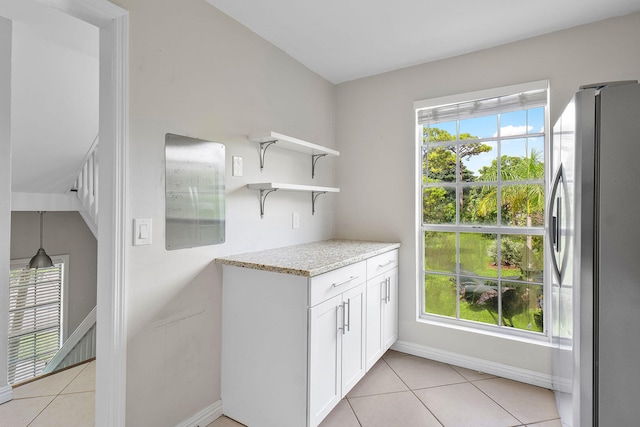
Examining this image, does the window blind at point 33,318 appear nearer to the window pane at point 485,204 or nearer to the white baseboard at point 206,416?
the white baseboard at point 206,416

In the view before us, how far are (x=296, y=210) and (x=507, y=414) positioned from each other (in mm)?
1913

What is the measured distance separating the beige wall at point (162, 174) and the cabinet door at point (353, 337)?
586 mm

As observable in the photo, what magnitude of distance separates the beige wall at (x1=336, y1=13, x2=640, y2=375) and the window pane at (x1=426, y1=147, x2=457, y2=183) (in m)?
0.16

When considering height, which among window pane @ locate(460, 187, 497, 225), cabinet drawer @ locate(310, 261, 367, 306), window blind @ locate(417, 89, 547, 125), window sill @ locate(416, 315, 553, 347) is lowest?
window sill @ locate(416, 315, 553, 347)

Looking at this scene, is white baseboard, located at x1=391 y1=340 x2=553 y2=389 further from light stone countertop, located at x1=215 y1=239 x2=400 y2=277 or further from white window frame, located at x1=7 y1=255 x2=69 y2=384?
white window frame, located at x1=7 y1=255 x2=69 y2=384

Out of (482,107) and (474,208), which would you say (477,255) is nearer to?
(474,208)

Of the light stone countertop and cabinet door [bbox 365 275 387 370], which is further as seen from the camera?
cabinet door [bbox 365 275 387 370]

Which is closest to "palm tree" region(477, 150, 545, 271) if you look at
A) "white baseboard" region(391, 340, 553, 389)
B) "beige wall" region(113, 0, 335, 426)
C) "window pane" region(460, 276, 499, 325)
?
"window pane" region(460, 276, 499, 325)

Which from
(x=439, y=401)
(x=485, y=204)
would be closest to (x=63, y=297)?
(x=439, y=401)

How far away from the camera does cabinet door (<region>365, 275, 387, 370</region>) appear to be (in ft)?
6.98

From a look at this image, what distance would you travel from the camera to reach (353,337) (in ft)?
6.30

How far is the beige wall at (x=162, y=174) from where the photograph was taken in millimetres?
1462

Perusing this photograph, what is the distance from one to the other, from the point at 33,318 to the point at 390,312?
4.41m

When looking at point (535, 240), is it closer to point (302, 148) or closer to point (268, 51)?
point (302, 148)
